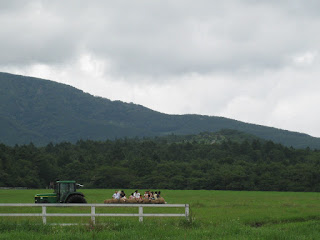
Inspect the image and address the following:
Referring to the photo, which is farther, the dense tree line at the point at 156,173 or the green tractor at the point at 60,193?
the dense tree line at the point at 156,173

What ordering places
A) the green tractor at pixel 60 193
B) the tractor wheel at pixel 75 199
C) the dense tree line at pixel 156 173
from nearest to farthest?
the tractor wheel at pixel 75 199 → the green tractor at pixel 60 193 → the dense tree line at pixel 156 173

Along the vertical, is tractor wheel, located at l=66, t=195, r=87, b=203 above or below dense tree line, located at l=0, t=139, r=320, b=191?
below

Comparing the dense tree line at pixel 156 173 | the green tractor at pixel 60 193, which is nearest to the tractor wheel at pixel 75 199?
the green tractor at pixel 60 193

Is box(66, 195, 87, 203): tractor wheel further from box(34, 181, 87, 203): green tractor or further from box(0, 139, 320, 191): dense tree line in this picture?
box(0, 139, 320, 191): dense tree line

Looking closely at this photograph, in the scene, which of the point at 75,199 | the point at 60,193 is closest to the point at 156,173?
the point at 60,193

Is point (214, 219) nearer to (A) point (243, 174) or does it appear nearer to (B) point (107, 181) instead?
(A) point (243, 174)

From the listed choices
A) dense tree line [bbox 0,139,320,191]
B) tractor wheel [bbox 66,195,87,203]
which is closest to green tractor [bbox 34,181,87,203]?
tractor wheel [bbox 66,195,87,203]

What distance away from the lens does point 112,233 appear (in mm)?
20359

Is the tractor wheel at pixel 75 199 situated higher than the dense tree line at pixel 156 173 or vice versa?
the dense tree line at pixel 156 173

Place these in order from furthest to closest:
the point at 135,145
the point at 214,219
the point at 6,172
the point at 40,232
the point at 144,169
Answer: the point at 135,145 → the point at 144,169 → the point at 6,172 → the point at 214,219 → the point at 40,232

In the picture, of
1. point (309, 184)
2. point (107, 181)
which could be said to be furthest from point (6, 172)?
point (309, 184)

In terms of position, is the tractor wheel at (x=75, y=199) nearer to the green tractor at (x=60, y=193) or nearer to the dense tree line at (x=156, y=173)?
the green tractor at (x=60, y=193)

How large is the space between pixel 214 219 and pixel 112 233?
7861 mm

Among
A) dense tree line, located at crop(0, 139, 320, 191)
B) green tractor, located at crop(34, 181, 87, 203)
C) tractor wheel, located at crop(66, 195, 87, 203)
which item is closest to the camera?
tractor wheel, located at crop(66, 195, 87, 203)
